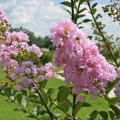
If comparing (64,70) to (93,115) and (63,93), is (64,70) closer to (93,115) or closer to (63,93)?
(63,93)

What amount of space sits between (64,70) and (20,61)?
23.8 inches

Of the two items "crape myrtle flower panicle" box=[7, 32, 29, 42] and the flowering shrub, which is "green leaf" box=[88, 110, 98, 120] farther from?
"crape myrtle flower panicle" box=[7, 32, 29, 42]

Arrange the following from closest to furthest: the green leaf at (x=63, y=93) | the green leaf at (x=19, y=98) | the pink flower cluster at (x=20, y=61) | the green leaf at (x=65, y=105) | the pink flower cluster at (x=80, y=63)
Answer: the pink flower cluster at (x=80, y=63), the green leaf at (x=65, y=105), the green leaf at (x=63, y=93), the pink flower cluster at (x=20, y=61), the green leaf at (x=19, y=98)

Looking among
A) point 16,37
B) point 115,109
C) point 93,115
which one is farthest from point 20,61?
point 115,109

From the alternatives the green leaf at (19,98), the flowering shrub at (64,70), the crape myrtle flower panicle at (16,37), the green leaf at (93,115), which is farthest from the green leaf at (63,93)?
the green leaf at (19,98)

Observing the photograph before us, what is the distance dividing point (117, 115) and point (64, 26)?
0.52m

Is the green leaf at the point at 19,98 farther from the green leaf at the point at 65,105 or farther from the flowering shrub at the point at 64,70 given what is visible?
the green leaf at the point at 65,105

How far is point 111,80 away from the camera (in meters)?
1.66

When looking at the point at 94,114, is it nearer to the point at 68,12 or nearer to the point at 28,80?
the point at 28,80

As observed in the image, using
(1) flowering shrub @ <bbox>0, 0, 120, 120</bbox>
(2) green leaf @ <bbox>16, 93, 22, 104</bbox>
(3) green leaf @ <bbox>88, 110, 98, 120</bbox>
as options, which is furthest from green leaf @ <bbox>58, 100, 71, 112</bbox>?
(2) green leaf @ <bbox>16, 93, 22, 104</bbox>

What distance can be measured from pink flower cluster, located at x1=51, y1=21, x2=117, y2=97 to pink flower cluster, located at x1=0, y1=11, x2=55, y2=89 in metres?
0.50

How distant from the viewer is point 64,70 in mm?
1672

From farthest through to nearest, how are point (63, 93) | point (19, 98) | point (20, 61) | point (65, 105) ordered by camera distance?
point (19, 98), point (20, 61), point (63, 93), point (65, 105)

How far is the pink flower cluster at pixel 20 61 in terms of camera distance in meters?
2.18
